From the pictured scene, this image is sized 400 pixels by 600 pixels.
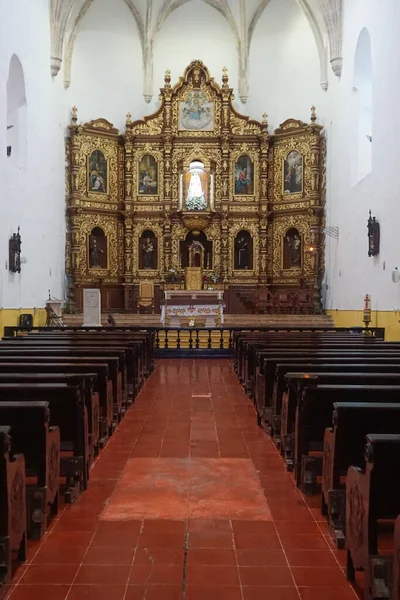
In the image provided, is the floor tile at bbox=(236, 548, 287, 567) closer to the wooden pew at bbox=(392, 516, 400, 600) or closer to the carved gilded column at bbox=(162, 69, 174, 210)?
the wooden pew at bbox=(392, 516, 400, 600)

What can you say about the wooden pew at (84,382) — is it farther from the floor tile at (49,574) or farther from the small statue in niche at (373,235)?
the small statue in niche at (373,235)

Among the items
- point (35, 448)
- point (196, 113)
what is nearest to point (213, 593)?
point (35, 448)

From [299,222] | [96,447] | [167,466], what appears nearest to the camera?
[167,466]

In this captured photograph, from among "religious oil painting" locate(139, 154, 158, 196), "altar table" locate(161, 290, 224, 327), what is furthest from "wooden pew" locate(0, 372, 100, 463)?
"religious oil painting" locate(139, 154, 158, 196)

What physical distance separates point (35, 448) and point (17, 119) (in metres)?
17.0

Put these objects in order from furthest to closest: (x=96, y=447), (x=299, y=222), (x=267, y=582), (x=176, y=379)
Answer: (x=299, y=222), (x=176, y=379), (x=96, y=447), (x=267, y=582)

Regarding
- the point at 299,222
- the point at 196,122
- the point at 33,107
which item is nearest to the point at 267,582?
the point at 33,107

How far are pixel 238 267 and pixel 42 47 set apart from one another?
37.2 feet

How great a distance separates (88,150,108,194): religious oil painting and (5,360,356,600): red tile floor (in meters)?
20.3

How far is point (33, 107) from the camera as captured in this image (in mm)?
20453

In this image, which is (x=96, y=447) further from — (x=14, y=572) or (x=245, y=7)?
(x=245, y=7)

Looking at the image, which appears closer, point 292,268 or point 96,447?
point 96,447

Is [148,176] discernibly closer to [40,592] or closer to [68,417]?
[68,417]

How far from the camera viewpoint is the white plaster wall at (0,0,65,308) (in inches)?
671
